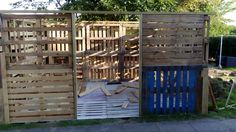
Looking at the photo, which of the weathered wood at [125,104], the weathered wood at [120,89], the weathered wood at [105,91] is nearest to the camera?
the weathered wood at [125,104]

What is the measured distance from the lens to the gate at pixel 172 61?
576cm

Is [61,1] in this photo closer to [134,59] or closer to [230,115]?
[134,59]

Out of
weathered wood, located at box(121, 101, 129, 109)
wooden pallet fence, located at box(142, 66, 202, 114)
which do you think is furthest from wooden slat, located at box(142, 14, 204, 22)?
weathered wood, located at box(121, 101, 129, 109)

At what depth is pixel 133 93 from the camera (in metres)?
7.94

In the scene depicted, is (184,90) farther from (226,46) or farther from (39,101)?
(226,46)

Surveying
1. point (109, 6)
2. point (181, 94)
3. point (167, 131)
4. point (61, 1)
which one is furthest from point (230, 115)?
point (61, 1)

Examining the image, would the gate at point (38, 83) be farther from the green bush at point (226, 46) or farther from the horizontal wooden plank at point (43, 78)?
the green bush at point (226, 46)

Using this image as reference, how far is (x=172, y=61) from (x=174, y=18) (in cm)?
88

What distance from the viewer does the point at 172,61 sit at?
233 inches

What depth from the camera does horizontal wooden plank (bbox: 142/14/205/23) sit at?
5688mm

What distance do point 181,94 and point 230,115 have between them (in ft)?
3.70

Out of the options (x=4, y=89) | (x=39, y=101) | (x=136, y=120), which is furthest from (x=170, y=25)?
(x=4, y=89)

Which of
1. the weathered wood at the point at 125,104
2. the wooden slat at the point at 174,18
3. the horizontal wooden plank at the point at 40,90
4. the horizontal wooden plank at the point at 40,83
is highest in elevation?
the wooden slat at the point at 174,18

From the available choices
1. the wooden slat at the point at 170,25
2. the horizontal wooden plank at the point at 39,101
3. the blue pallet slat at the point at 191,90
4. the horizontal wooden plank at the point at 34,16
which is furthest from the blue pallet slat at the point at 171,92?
the horizontal wooden plank at the point at 34,16
